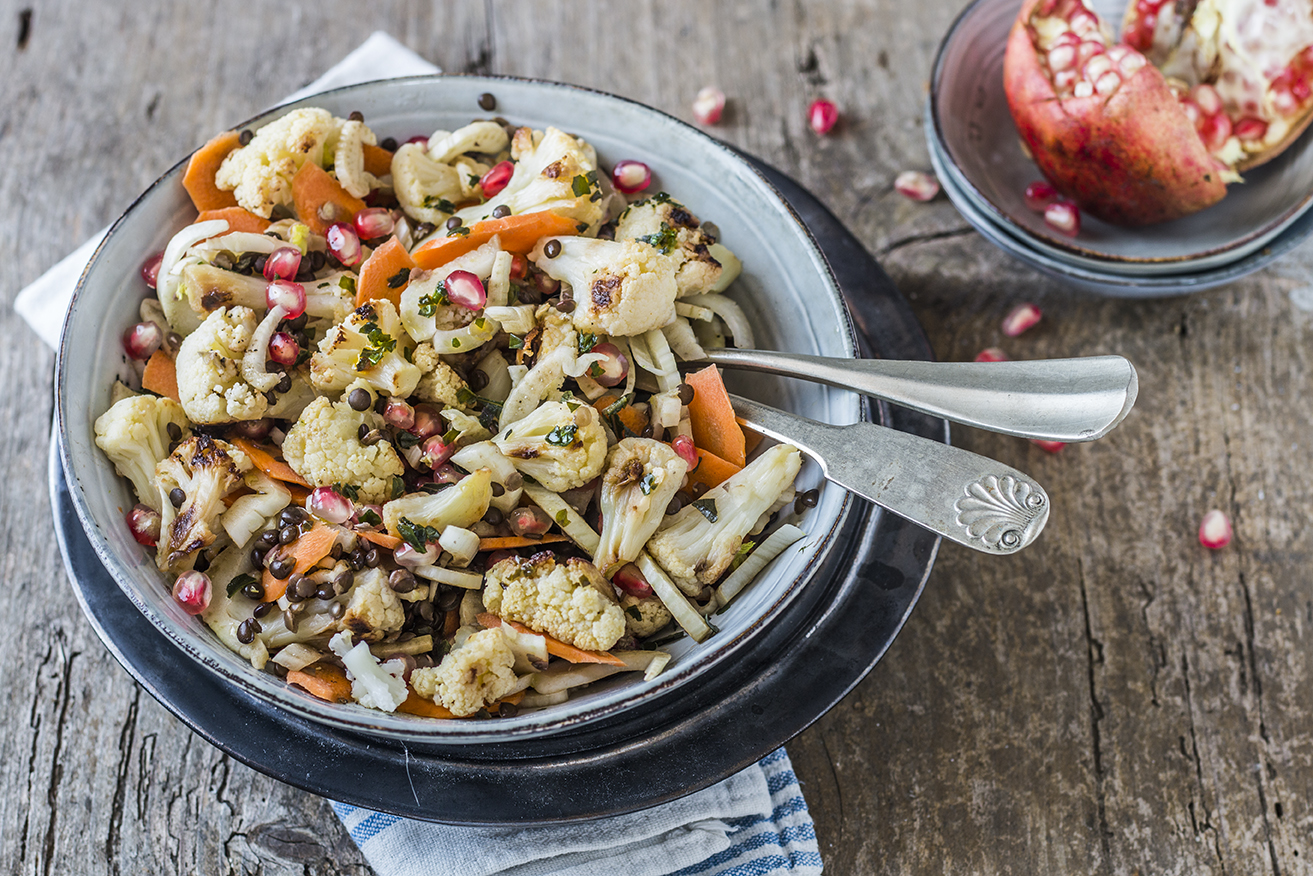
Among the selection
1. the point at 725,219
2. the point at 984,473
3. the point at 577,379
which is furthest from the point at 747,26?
the point at 984,473

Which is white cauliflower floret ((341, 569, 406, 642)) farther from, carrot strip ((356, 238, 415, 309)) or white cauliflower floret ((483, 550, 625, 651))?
carrot strip ((356, 238, 415, 309))

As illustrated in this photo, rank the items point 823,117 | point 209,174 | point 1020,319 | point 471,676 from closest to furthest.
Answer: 1. point 471,676
2. point 209,174
3. point 1020,319
4. point 823,117

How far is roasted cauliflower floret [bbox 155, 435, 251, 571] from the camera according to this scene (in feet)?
6.93

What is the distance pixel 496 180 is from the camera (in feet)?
8.24

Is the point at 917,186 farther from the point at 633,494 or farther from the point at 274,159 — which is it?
the point at 274,159

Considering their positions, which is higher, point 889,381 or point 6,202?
point 6,202

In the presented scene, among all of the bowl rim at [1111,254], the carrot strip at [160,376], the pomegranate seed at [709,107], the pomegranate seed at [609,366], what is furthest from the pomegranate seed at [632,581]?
the pomegranate seed at [709,107]

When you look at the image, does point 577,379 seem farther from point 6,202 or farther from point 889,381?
point 6,202

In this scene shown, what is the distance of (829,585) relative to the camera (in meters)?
2.52

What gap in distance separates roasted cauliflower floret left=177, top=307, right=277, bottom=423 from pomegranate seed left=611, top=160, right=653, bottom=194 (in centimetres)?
98

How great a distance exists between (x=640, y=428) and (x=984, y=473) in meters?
0.79

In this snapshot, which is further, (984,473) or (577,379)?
(577,379)

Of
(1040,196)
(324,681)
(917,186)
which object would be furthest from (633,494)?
(1040,196)

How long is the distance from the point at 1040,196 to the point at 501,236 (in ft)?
6.80
